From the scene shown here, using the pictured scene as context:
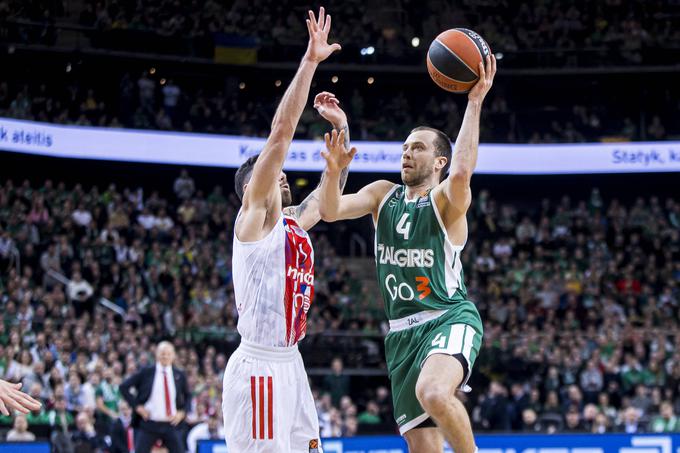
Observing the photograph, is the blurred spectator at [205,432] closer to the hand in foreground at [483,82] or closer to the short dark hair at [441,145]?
the short dark hair at [441,145]

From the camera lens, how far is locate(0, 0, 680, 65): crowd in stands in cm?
2669

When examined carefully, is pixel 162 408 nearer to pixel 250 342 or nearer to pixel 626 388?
pixel 250 342

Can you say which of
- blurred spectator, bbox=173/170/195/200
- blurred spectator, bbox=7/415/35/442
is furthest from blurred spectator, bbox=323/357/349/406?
blurred spectator, bbox=173/170/195/200

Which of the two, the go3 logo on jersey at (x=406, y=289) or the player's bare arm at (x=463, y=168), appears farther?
the go3 logo on jersey at (x=406, y=289)

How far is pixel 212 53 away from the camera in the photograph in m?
27.1

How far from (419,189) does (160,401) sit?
5887 millimetres

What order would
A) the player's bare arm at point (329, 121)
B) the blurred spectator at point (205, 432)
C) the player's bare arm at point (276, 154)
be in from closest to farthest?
1. the player's bare arm at point (276, 154)
2. the player's bare arm at point (329, 121)
3. the blurred spectator at point (205, 432)

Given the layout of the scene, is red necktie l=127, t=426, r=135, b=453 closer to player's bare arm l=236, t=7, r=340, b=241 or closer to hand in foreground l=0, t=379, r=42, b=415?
player's bare arm l=236, t=7, r=340, b=241

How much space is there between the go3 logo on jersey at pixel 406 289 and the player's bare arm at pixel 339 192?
48 centimetres

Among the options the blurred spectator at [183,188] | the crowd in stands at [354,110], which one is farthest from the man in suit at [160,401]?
the blurred spectator at [183,188]

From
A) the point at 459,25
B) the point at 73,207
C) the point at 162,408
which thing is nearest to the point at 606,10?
the point at 459,25

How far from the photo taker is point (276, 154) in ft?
19.0

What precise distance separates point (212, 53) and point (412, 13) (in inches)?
228

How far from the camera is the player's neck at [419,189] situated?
6973 mm
